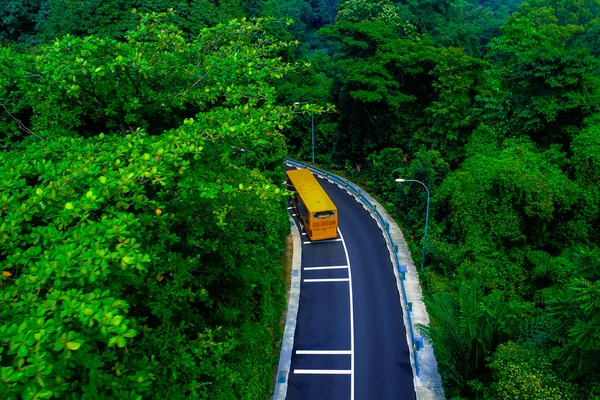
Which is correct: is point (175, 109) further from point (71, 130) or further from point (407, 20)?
point (407, 20)

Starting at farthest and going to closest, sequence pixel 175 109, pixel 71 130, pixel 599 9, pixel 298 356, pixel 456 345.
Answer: pixel 599 9
pixel 298 356
pixel 456 345
pixel 175 109
pixel 71 130

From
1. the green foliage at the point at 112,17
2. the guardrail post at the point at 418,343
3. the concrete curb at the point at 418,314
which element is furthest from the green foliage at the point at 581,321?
the green foliage at the point at 112,17

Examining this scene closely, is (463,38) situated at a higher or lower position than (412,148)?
higher

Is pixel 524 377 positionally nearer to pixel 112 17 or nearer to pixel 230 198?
pixel 230 198

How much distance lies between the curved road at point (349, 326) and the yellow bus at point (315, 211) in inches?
30.4

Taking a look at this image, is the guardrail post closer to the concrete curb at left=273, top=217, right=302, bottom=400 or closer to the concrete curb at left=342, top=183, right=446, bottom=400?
the concrete curb at left=342, top=183, right=446, bottom=400

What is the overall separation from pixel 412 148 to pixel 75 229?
30981mm

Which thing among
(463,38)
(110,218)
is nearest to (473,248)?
(110,218)

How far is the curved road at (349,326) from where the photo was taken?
18.6 meters

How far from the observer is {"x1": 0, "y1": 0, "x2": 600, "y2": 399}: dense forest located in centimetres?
775

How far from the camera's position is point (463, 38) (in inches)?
1718

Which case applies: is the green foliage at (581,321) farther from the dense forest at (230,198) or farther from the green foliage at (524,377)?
the green foliage at (524,377)

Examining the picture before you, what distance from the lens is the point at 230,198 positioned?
11.7m

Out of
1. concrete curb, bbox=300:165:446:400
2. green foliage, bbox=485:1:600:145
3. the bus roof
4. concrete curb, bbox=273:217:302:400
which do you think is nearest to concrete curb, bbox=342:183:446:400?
concrete curb, bbox=300:165:446:400
